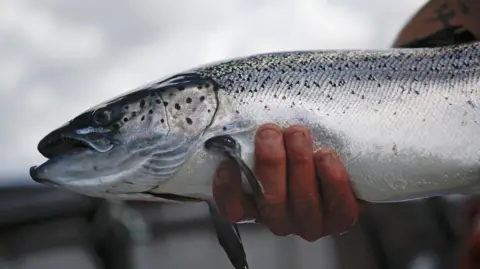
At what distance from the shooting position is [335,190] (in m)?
1.86

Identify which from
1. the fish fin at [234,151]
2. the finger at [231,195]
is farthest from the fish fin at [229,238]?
the fish fin at [234,151]

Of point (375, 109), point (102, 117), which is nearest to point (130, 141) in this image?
point (102, 117)

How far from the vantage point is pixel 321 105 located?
190cm

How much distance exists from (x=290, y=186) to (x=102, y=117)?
532mm

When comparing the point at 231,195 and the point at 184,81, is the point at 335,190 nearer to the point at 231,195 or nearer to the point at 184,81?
the point at 231,195

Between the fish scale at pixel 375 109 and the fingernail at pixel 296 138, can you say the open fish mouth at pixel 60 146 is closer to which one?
the fish scale at pixel 375 109

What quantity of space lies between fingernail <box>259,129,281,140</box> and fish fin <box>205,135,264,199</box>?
0.22 ft

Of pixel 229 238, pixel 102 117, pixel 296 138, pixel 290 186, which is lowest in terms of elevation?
pixel 229 238

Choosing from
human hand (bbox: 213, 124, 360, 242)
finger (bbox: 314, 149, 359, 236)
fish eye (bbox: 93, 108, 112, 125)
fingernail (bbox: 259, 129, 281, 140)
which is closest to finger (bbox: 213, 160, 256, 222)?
human hand (bbox: 213, 124, 360, 242)

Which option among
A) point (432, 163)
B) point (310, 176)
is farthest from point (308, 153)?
point (432, 163)

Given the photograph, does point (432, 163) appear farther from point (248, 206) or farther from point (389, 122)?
point (248, 206)

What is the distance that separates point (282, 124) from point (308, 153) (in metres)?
0.10

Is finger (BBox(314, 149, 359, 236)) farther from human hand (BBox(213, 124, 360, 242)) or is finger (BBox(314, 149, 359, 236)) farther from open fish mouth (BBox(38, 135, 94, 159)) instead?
open fish mouth (BBox(38, 135, 94, 159))

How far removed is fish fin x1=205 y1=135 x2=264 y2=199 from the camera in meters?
1.80
